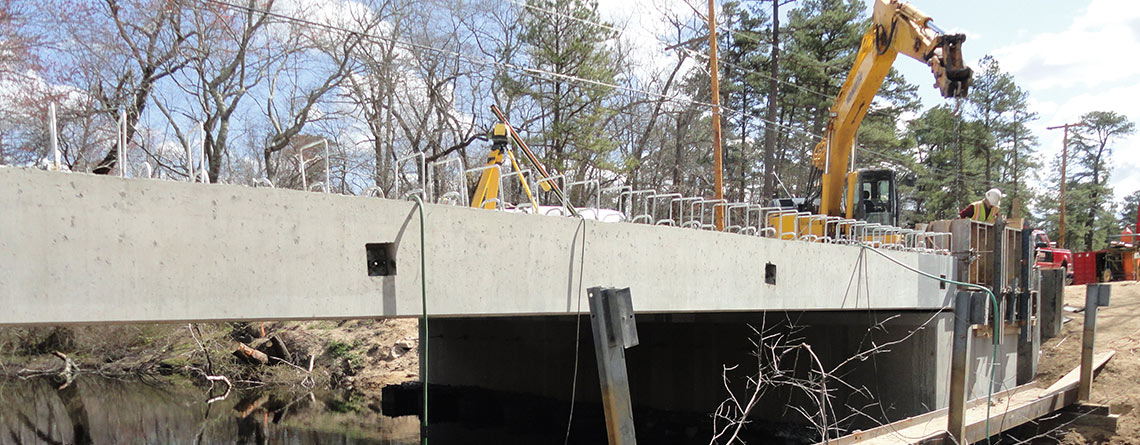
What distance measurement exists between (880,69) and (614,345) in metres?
9.81

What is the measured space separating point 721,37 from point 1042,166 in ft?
116

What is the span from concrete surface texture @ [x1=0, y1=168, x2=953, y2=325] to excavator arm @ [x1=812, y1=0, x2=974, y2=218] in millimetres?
6025

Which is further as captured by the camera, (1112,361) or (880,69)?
(1112,361)

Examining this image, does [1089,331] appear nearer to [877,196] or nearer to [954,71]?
[877,196]

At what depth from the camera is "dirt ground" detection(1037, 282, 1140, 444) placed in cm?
1343

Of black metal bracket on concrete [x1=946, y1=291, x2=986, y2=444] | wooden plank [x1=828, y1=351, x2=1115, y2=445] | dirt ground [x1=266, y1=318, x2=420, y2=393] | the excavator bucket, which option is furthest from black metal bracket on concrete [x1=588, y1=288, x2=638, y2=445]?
dirt ground [x1=266, y1=318, x2=420, y2=393]

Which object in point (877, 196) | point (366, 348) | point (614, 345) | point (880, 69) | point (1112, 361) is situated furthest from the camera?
point (366, 348)

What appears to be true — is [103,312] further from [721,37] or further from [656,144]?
[721,37]

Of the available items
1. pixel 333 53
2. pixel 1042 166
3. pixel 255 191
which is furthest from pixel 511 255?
pixel 1042 166

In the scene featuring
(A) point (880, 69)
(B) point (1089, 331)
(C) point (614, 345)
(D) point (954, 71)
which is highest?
(A) point (880, 69)

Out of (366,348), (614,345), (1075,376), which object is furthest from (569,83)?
(614,345)

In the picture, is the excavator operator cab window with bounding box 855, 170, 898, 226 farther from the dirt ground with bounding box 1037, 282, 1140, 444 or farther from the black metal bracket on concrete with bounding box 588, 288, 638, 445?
the black metal bracket on concrete with bounding box 588, 288, 638, 445

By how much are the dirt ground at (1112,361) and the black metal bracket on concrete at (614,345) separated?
33.0ft

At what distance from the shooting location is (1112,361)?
1577cm
